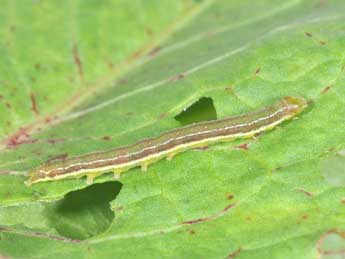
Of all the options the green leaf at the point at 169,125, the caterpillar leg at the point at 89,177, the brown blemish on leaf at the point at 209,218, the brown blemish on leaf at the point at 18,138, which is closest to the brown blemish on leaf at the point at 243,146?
the green leaf at the point at 169,125

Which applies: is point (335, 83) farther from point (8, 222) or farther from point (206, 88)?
point (8, 222)

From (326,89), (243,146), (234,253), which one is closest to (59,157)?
(243,146)

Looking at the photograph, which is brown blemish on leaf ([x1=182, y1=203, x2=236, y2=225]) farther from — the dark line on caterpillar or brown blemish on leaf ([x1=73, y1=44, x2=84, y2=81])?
brown blemish on leaf ([x1=73, y1=44, x2=84, y2=81])

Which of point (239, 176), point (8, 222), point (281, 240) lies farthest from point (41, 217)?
point (281, 240)

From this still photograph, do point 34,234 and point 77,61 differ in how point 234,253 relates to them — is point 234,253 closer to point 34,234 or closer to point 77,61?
point 34,234

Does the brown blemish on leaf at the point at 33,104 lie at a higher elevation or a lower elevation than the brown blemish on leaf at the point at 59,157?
higher

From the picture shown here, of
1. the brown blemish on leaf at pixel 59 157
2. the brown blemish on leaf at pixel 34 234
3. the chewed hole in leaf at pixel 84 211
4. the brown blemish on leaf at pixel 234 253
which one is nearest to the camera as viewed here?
the brown blemish on leaf at pixel 234 253

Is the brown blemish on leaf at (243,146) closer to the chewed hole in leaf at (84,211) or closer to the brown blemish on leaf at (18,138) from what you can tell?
the chewed hole in leaf at (84,211)
